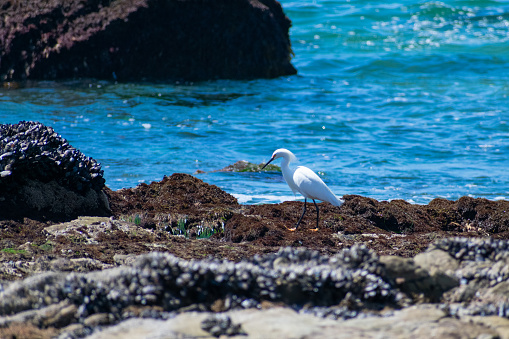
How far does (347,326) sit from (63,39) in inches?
688

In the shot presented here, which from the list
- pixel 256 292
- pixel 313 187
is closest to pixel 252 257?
pixel 256 292

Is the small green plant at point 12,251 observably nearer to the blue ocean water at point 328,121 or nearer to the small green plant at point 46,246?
the small green plant at point 46,246

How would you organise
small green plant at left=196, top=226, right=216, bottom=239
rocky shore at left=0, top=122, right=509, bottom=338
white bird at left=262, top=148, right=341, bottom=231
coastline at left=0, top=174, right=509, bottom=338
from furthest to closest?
white bird at left=262, top=148, right=341, bottom=231, small green plant at left=196, top=226, right=216, bottom=239, coastline at left=0, top=174, right=509, bottom=338, rocky shore at left=0, top=122, right=509, bottom=338

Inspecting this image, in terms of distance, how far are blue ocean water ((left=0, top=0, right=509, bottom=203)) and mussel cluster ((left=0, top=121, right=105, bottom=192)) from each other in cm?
288

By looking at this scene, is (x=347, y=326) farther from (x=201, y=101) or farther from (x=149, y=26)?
(x=149, y=26)

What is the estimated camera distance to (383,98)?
1914cm

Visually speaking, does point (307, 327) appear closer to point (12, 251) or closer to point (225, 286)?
point (225, 286)

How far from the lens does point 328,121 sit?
16.7 m

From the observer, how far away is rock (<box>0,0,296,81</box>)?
742 inches

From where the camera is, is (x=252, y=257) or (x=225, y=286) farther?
(x=252, y=257)

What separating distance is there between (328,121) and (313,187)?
7.98 m

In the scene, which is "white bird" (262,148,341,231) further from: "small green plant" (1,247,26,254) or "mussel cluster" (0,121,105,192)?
"small green plant" (1,247,26,254)

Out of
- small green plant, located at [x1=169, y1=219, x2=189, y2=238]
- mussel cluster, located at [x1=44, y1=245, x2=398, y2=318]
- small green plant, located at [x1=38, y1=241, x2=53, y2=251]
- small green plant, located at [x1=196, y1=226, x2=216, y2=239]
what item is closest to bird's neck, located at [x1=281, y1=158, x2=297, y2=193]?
small green plant, located at [x1=196, y1=226, x2=216, y2=239]

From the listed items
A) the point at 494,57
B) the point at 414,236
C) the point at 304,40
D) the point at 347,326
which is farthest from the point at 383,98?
the point at 347,326
